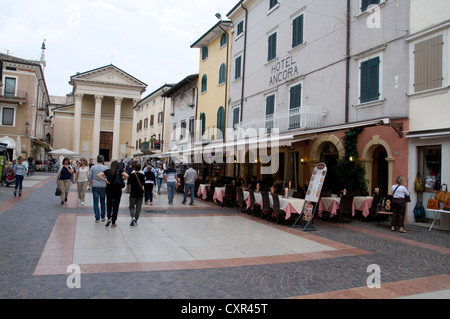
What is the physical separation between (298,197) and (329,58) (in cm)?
641

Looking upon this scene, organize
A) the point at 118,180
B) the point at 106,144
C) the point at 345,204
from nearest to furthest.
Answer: the point at 118,180 → the point at 345,204 → the point at 106,144

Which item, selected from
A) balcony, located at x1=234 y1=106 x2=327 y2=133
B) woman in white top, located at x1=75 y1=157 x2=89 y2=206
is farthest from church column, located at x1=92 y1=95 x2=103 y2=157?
woman in white top, located at x1=75 y1=157 x2=89 y2=206

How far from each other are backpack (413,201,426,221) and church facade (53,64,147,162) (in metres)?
44.3

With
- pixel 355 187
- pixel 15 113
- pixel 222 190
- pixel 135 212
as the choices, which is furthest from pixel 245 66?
pixel 15 113

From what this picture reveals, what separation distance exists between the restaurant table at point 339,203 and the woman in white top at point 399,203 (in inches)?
48.5

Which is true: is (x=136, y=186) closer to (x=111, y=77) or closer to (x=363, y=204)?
(x=363, y=204)

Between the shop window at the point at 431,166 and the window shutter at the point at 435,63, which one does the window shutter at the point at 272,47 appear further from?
the shop window at the point at 431,166

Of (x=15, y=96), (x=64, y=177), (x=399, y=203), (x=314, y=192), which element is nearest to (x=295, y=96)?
(x=314, y=192)

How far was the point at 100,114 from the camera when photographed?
51750mm

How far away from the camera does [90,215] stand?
9.85 meters

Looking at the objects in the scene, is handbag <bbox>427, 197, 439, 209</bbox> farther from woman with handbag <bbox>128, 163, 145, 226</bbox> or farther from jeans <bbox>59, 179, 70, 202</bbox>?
jeans <bbox>59, 179, 70, 202</bbox>

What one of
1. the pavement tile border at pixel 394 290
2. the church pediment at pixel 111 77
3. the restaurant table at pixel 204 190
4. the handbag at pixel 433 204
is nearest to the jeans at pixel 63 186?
the restaurant table at pixel 204 190

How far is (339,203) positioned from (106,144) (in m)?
49.9

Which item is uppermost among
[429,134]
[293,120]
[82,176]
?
[293,120]
